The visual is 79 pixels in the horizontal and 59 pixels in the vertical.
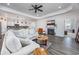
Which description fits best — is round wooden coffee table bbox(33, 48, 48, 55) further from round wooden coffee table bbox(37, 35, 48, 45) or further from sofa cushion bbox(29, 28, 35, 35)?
sofa cushion bbox(29, 28, 35, 35)

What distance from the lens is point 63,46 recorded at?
1734 millimetres

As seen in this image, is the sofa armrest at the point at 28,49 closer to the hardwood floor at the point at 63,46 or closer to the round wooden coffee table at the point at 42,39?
the round wooden coffee table at the point at 42,39

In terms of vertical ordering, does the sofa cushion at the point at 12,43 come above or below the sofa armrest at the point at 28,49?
above

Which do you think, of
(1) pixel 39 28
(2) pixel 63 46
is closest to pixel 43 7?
(1) pixel 39 28

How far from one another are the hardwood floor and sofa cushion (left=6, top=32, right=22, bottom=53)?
2.03 feet

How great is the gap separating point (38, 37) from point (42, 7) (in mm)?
609

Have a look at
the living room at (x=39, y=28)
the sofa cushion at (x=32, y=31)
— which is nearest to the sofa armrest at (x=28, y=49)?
the living room at (x=39, y=28)

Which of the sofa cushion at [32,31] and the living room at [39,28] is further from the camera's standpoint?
the sofa cushion at [32,31]

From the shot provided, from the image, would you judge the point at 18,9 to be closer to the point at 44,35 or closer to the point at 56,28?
the point at 44,35

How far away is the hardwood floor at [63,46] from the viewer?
Answer: 168cm

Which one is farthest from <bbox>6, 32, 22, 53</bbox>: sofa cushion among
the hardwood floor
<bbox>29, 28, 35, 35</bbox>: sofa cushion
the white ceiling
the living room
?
the hardwood floor

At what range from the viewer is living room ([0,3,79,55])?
1.68 meters

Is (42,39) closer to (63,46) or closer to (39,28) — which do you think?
(39,28)
